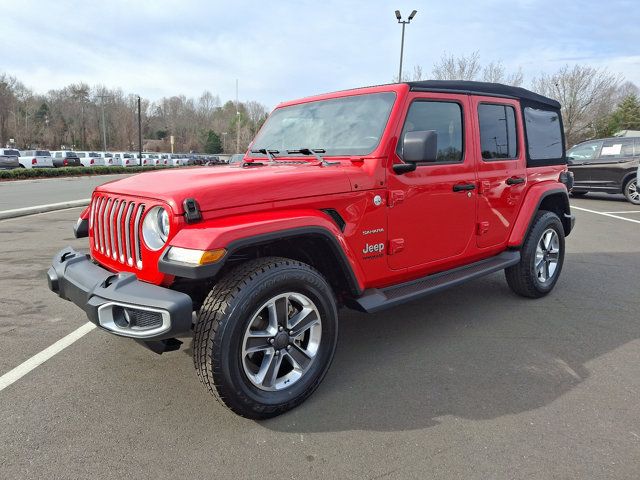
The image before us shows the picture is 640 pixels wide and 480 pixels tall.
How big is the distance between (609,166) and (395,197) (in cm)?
1265

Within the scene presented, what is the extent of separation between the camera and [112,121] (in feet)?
285

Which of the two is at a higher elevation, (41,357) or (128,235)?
(128,235)

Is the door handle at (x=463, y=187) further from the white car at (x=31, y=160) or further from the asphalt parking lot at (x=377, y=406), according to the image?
the white car at (x=31, y=160)

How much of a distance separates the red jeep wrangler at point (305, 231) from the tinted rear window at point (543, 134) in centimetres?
17

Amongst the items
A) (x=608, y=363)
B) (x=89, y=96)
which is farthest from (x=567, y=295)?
(x=89, y=96)

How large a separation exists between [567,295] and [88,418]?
4.56 meters

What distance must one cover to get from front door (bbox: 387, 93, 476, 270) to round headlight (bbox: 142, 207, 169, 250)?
1.46 metres

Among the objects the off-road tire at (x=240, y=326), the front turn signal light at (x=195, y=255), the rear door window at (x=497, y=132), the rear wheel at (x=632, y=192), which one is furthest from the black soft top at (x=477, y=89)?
the rear wheel at (x=632, y=192)

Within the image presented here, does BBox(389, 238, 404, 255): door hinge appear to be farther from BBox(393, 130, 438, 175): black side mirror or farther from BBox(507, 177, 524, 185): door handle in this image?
BBox(507, 177, 524, 185): door handle

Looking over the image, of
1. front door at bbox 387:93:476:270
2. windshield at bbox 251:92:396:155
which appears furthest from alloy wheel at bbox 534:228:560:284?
windshield at bbox 251:92:396:155

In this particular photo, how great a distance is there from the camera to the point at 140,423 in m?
2.54

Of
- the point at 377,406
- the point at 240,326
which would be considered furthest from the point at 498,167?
the point at 240,326

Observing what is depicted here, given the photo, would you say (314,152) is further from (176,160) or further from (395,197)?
(176,160)

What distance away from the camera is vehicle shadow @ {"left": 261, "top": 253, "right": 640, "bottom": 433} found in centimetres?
268
